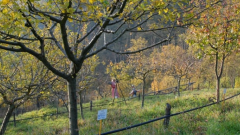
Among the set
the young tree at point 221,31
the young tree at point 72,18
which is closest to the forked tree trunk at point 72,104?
the young tree at point 72,18

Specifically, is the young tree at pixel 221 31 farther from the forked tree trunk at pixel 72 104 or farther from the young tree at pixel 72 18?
the forked tree trunk at pixel 72 104

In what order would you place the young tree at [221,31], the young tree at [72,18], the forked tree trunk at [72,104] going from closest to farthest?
the young tree at [72,18] → the forked tree trunk at [72,104] → the young tree at [221,31]

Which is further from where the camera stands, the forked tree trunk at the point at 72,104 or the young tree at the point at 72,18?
the forked tree trunk at the point at 72,104

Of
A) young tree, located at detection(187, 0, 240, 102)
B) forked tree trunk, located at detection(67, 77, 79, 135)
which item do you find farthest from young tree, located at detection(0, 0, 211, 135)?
young tree, located at detection(187, 0, 240, 102)

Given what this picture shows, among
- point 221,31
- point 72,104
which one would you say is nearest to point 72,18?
point 72,104

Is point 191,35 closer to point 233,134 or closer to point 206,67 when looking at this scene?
point 233,134

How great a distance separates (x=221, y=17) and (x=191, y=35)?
3.38 feet

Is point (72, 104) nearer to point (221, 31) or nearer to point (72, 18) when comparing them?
point (72, 18)

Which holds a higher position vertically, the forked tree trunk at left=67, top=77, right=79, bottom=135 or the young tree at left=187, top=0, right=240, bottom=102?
the young tree at left=187, top=0, right=240, bottom=102

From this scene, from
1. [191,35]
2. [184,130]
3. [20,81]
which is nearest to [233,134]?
[184,130]

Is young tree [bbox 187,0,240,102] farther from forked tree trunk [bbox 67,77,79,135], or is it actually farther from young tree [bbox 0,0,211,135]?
forked tree trunk [bbox 67,77,79,135]

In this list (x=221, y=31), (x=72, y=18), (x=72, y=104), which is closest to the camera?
(x=72, y=18)

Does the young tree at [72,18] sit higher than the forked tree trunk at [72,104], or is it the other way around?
the young tree at [72,18]

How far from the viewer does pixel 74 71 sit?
3.70 metres
